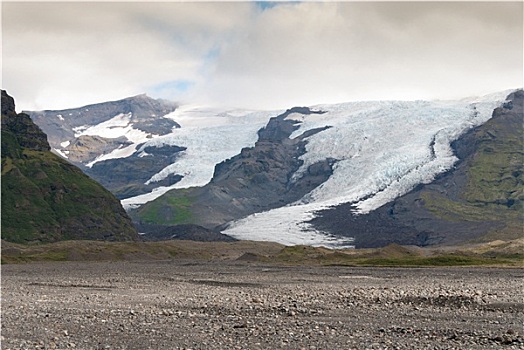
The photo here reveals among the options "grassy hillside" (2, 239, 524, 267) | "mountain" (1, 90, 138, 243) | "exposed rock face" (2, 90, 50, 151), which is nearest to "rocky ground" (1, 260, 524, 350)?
"grassy hillside" (2, 239, 524, 267)

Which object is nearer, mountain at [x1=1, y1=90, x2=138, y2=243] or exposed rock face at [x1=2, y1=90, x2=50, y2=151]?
mountain at [x1=1, y1=90, x2=138, y2=243]

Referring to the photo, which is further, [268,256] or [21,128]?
[21,128]

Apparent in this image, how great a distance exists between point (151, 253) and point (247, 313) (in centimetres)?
10519

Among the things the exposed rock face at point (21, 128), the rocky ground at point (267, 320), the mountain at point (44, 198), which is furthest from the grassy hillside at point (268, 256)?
the rocky ground at point (267, 320)

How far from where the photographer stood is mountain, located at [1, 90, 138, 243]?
515 ft

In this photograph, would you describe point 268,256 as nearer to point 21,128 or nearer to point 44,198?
point 44,198

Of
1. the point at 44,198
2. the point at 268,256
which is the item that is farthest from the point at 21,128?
the point at 268,256

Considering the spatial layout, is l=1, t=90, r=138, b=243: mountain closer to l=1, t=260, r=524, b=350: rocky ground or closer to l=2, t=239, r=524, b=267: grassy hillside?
l=2, t=239, r=524, b=267: grassy hillside

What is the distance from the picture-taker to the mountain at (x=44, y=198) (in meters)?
157

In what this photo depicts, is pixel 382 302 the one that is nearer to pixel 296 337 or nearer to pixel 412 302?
pixel 412 302

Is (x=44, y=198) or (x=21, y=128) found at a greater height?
(x=21, y=128)

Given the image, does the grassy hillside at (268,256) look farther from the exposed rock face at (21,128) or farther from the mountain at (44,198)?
the exposed rock face at (21,128)

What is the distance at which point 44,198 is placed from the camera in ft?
550

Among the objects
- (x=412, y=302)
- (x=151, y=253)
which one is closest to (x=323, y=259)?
(x=151, y=253)
